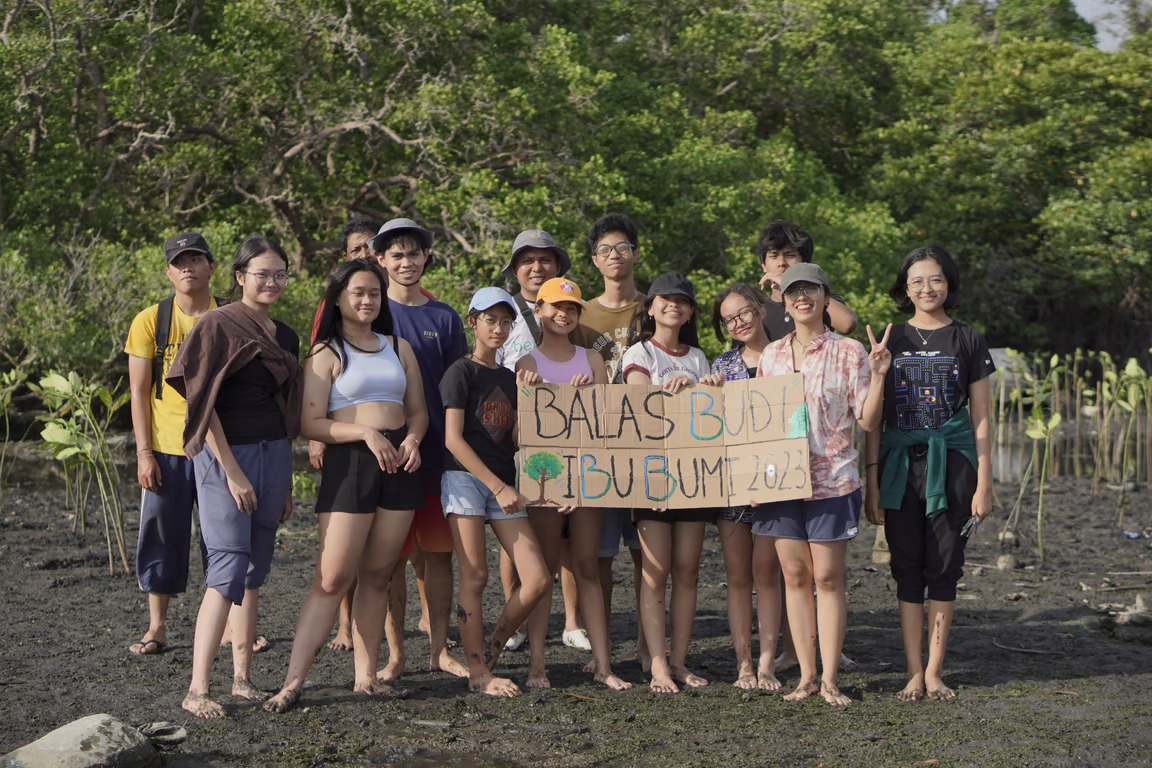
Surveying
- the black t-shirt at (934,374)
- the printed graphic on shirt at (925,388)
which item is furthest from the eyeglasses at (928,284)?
the printed graphic on shirt at (925,388)

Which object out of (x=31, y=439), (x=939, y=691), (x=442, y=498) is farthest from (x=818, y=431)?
(x=31, y=439)

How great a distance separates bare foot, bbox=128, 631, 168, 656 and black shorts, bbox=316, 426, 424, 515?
1668 mm

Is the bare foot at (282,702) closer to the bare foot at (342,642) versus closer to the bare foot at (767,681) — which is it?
the bare foot at (342,642)

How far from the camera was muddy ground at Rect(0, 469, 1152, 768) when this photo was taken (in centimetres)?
453

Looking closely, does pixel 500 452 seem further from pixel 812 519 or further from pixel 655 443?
pixel 812 519

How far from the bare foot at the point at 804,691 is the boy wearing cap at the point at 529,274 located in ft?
6.82

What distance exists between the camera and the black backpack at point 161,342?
5.89m

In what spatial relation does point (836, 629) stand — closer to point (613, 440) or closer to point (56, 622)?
point (613, 440)

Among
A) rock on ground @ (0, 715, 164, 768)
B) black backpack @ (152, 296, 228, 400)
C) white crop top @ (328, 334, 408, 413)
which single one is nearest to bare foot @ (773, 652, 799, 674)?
white crop top @ (328, 334, 408, 413)

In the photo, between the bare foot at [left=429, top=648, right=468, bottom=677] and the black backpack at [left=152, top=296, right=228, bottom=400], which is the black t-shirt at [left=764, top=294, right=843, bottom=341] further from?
the black backpack at [left=152, top=296, right=228, bottom=400]

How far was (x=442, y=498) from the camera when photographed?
5.29 meters

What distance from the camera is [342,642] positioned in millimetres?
6188

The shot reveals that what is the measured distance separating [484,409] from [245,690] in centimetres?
161

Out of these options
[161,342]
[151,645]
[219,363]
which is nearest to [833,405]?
[219,363]
